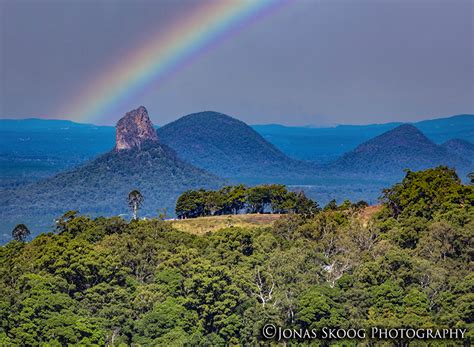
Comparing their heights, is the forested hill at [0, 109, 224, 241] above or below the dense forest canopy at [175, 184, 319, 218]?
above

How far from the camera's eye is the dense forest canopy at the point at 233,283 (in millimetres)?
44406

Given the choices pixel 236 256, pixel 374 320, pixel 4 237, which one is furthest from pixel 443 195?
pixel 4 237

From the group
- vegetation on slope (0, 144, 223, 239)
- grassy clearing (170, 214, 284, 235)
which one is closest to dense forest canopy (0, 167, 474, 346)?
grassy clearing (170, 214, 284, 235)

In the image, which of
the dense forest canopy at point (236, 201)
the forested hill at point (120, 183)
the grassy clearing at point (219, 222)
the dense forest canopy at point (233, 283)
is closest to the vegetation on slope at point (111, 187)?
the forested hill at point (120, 183)

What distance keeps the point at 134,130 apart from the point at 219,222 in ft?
373

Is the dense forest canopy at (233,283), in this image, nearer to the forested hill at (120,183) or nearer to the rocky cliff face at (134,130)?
the forested hill at (120,183)

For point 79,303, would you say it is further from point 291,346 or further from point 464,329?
point 464,329

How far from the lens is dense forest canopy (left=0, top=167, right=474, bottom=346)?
44406 millimetres

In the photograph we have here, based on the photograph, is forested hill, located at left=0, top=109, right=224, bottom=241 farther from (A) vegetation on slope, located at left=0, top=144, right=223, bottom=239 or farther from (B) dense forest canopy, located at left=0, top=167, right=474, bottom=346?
(B) dense forest canopy, located at left=0, top=167, right=474, bottom=346

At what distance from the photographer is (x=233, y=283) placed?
4897cm

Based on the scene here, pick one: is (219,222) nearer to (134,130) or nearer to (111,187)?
(111,187)

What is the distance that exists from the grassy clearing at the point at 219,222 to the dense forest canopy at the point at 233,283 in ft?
55.7

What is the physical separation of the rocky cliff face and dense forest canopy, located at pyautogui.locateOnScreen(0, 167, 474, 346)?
12886 cm

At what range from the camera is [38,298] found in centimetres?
4541
